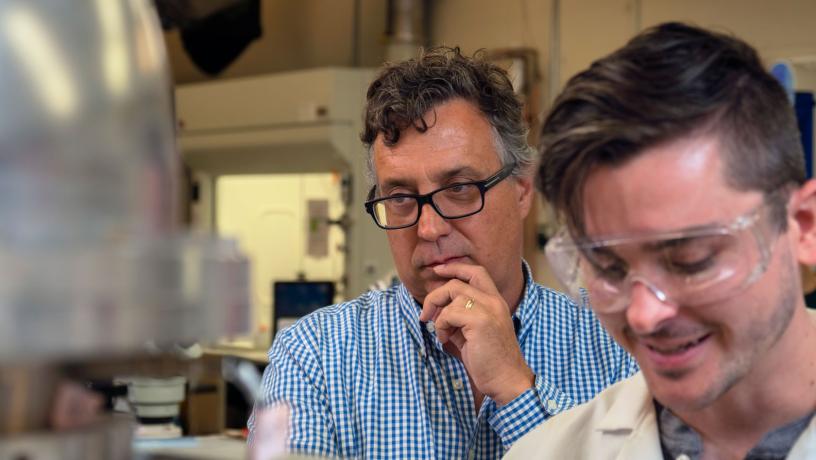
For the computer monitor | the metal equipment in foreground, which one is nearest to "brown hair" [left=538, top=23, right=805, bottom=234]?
the metal equipment in foreground

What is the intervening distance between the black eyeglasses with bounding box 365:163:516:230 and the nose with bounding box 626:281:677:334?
80 cm

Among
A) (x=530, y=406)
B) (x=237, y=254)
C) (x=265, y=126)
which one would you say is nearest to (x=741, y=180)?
(x=237, y=254)

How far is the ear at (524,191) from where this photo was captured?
1.94 m

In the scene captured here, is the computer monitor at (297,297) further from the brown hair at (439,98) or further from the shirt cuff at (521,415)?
the shirt cuff at (521,415)

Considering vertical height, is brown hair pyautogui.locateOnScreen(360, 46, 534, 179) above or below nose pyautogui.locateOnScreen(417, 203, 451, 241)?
above

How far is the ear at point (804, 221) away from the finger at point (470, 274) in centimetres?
77

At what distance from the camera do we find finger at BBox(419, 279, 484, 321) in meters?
1.79

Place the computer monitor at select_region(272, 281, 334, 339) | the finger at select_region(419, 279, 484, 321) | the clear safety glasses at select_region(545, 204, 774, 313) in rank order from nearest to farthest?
the clear safety glasses at select_region(545, 204, 774, 313), the finger at select_region(419, 279, 484, 321), the computer monitor at select_region(272, 281, 334, 339)

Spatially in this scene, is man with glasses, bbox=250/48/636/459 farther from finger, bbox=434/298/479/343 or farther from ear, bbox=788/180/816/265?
ear, bbox=788/180/816/265

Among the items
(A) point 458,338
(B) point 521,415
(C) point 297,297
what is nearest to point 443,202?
(A) point 458,338

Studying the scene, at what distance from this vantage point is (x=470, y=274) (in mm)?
1815

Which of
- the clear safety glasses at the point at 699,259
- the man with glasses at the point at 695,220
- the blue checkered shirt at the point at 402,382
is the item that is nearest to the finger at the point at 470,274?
the blue checkered shirt at the point at 402,382

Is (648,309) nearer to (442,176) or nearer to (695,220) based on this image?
(695,220)

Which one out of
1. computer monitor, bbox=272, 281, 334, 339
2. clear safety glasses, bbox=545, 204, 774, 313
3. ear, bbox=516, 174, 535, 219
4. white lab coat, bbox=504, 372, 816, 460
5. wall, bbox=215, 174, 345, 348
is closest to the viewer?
clear safety glasses, bbox=545, 204, 774, 313
